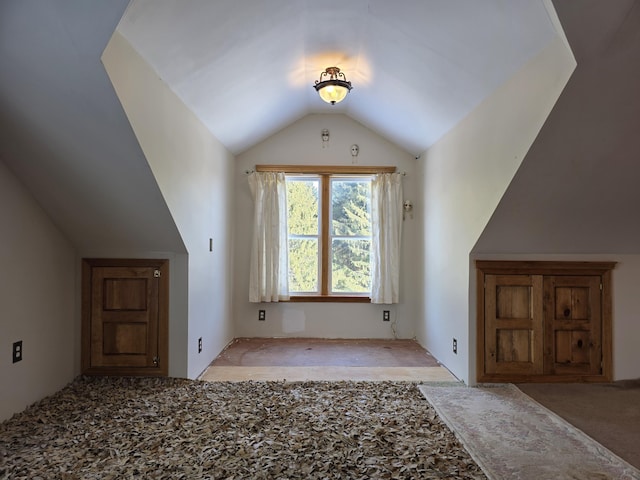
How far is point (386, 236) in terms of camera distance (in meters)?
4.85

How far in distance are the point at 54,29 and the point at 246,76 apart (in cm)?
158

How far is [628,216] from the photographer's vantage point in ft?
9.62

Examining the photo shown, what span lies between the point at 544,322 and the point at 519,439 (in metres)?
1.28

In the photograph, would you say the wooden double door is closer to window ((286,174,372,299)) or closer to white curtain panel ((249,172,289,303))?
window ((286,174,372,299))

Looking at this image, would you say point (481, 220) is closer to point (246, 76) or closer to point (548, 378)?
point (548, 378)

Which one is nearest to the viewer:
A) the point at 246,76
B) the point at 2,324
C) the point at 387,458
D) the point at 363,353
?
the point at 387,458

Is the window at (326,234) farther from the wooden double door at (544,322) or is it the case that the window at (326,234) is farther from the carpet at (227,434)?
the carpet at (227,434)

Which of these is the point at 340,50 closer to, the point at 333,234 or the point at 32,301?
the point at 333,234

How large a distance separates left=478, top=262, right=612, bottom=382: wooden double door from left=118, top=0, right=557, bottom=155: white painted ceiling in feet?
4.83

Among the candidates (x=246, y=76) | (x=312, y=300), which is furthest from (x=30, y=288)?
(x=312, y=300)

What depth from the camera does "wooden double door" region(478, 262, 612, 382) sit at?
127 inches

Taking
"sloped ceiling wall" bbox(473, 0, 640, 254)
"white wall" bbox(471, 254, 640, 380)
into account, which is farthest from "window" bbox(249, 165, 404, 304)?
"white wall" bbox(471, 254, 640, 380)

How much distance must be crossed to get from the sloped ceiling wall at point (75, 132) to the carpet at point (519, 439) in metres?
2.34

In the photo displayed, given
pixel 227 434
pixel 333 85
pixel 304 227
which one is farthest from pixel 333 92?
pixel 227 434
